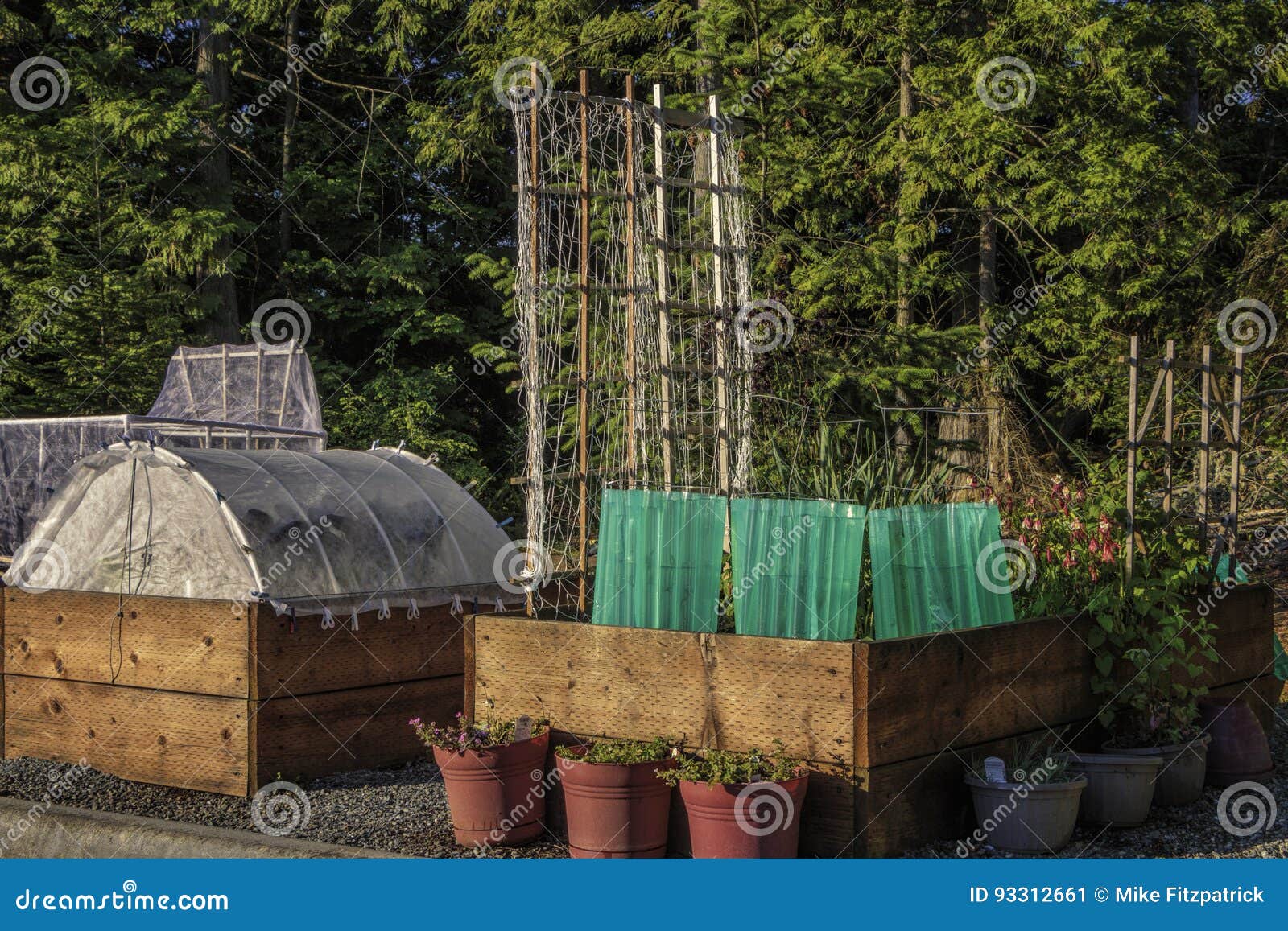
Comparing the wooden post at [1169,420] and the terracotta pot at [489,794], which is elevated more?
the wooden post at [1169,420]

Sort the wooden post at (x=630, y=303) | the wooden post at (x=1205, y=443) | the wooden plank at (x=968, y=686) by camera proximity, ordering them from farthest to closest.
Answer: the wooden post at (x=1205, y=443)
the wooden post at (x=630, y=303)
the wooden plank at (x=968, y=686)

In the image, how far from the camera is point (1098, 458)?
15031 mm

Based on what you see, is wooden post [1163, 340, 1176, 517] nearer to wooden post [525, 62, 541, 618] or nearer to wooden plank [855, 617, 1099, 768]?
wooden plank [855, 617, 1099, 768]

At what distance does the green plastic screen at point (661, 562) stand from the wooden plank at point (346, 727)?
1892mm

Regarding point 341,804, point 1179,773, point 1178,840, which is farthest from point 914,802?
point 341,804

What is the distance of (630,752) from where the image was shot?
5.42 meters

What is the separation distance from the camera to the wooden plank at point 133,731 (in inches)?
263

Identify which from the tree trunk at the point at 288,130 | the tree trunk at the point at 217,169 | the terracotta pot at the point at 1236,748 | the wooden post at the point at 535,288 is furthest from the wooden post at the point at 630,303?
the tree trunk at the point at 288,130

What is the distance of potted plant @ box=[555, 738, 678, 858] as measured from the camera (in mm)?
Result: 5238

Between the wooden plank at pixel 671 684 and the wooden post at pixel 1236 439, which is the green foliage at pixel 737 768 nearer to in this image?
the wooden plank at pixel 671 684

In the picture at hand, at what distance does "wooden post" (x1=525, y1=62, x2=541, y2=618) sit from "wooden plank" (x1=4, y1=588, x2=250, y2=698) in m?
1.62

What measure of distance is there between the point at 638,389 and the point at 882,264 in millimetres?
5944

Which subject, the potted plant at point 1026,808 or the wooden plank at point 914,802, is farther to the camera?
the potted plant at point 1026,808

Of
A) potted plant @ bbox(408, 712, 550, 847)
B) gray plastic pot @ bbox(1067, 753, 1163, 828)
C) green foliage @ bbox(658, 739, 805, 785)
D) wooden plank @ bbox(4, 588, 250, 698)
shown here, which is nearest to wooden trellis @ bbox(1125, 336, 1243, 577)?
gray plastic pot @ bbox(1067, 753, 1163, 828)
